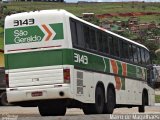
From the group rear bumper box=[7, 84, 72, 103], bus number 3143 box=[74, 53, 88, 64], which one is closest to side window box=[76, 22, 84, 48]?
bus number 3143 box=[74, 53, 88, 64]

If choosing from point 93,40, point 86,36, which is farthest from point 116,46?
point 86,36

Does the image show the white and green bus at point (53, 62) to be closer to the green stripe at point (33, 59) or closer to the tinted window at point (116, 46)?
the green stripe at point (33, 59)

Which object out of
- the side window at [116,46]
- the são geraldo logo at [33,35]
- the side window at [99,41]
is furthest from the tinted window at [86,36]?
the side window at [116,46]

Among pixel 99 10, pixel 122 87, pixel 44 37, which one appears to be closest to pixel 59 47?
pixel 44 37

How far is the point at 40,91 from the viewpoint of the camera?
18.2 metres

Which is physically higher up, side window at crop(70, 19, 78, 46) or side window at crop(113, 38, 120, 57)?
side window at crop(70, 19, 78, 46)

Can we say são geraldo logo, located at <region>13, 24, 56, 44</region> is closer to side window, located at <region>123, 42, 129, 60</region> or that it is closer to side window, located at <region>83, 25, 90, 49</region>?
side window, located at <region>83, 25, 90, 49</region>

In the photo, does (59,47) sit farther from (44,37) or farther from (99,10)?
(99,10)

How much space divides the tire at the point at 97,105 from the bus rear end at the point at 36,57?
2393mm

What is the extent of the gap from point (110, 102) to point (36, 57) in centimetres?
454

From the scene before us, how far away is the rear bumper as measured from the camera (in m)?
17.9

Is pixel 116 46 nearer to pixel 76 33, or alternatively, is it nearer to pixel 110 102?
pixel 110 102

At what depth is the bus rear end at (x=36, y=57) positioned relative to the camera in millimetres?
18016

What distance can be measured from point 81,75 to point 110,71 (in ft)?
11.2
